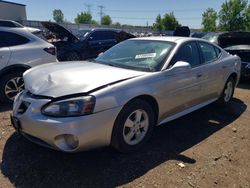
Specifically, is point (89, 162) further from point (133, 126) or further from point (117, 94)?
point (117, 94)

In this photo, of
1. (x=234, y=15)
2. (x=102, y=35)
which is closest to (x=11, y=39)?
(x=102, y=35)

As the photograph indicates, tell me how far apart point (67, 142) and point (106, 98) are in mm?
634

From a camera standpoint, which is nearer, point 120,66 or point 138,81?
point 138,81

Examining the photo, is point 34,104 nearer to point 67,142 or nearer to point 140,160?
point 67,142

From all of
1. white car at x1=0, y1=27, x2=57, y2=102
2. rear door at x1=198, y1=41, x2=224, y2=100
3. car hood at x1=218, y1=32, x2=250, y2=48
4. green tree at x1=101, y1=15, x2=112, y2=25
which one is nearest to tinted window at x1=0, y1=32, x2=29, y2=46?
white car at x1=0, y1=27, x2=57, y2=102

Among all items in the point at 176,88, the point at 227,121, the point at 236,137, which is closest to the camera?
the point at 176,88

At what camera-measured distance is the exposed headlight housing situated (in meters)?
3.03

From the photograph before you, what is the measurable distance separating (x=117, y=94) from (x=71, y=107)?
1.81 feet

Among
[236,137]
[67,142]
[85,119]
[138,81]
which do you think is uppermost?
[138,81]

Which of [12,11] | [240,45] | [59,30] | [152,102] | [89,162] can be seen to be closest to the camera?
[89,162]

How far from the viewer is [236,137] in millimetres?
4410

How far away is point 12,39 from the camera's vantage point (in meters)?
5.68

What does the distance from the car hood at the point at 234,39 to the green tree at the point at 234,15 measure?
3780 cm

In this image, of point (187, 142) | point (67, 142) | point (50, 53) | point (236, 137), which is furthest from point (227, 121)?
point (50, 53)
